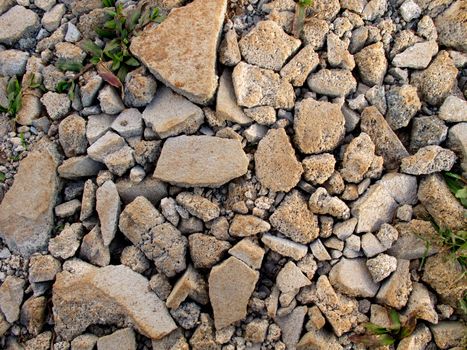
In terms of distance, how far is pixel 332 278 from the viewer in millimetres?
2693

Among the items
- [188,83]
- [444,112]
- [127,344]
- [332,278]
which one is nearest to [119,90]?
[188,83]

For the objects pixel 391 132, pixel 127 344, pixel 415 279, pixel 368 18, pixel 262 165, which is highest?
pixel 368 18

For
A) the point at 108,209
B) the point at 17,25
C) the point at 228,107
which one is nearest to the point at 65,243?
the point at 108,209

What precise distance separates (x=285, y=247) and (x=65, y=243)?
1194 millimetres

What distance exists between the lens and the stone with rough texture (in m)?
2.78

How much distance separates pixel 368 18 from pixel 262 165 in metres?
1.11

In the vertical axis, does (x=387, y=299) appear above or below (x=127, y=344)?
above

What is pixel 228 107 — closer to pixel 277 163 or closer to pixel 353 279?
pixel 277 163

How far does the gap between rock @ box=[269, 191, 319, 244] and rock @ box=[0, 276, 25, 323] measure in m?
1.42

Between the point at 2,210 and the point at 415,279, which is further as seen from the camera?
the point at 2,210

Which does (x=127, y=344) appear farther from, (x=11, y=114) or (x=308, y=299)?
(x=11, y=114)

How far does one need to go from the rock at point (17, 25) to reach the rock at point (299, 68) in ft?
5.48

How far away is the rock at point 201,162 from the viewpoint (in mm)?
2760

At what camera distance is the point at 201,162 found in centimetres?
278
